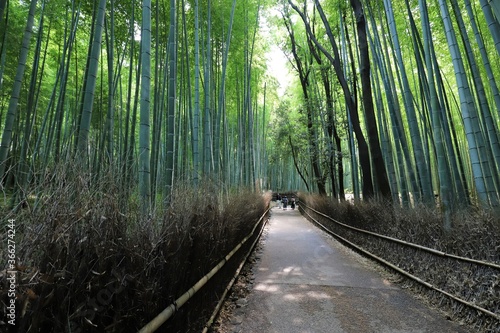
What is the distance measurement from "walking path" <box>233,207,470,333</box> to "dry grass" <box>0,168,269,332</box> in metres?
1.14

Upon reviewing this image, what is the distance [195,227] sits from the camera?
1964mm

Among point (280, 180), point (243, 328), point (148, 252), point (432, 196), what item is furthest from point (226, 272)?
point (280, 180)

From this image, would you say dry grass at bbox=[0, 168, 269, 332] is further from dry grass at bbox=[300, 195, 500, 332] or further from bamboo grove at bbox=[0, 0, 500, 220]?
dry grass at bbox=[300, 195, 500, 332]

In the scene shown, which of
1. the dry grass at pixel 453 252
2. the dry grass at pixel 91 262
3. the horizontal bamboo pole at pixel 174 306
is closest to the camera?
the dry grass at pixel 91 262

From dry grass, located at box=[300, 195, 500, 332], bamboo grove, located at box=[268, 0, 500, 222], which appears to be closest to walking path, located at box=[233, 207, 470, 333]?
dry grass, located at box=[300, 195, 500, 332]

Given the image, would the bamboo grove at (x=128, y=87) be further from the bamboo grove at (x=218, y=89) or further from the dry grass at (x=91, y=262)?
the dry grass at (x=91, y=262)

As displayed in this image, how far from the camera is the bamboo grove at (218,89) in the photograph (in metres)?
2.45

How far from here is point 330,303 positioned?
9.31 ft

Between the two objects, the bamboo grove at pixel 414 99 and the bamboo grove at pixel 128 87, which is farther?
the bamboo grove at pixel 414 99

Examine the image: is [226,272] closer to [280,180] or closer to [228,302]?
[228,302]

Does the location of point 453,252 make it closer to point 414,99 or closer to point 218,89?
point 414,99

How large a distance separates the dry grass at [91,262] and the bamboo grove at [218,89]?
0.55ft

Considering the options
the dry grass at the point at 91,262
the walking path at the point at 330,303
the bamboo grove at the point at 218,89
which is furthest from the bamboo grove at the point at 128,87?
the walking path at the point at 330,303

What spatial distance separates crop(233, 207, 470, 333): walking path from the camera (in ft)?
7.76
